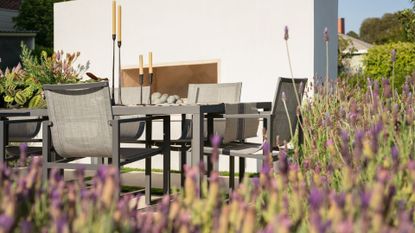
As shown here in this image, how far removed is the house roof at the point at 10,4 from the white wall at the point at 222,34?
14.2m

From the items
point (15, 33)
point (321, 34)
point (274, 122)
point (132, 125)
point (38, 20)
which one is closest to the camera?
point (274, 122)

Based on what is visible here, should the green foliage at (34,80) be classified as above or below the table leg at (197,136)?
above

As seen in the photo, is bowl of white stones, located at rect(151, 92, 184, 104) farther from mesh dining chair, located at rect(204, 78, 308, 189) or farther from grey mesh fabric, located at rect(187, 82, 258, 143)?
mesh dining chair, located at rect(204, 78, 308, 189)

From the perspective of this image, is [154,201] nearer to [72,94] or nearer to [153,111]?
[153,111]

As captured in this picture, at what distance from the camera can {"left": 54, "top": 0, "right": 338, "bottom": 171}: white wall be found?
812 cm

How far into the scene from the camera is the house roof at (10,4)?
23.4 m

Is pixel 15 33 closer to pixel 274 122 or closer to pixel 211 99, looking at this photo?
pixel 211 99

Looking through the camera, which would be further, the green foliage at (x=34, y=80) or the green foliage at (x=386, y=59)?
the green foliage at (x=386, y=59)

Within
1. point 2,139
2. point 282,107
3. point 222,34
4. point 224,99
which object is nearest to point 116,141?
point 2,139

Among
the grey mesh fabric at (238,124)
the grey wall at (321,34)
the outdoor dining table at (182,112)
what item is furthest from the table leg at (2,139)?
the grey wall at (321,34)

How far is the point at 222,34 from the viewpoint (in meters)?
8.91

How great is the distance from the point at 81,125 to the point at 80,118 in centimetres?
4

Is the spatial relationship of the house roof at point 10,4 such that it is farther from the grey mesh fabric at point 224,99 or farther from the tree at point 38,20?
the grey mesh fabric at point 224,99

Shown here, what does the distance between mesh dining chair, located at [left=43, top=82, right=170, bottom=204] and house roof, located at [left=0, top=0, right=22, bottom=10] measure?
21.8 metres
